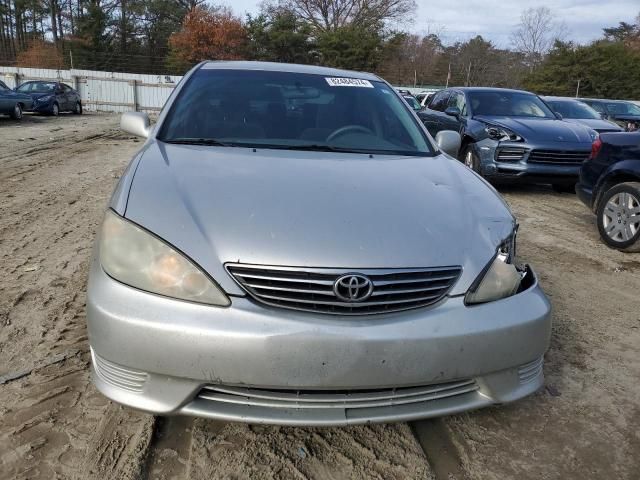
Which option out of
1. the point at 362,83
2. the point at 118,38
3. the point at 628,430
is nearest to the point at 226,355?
the point at 628,430

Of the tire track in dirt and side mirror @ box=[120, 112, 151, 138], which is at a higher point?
side mirror @ box=[120, 112, 151, 138]

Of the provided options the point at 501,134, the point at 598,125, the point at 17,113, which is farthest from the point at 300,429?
the point at 17,113

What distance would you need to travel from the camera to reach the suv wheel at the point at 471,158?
769 cm

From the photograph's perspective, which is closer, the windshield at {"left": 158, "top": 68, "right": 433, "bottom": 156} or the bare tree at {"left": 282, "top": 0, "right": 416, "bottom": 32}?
the windshield at {"left": 158, "top": 68, "right": 433, "bottom": 156}

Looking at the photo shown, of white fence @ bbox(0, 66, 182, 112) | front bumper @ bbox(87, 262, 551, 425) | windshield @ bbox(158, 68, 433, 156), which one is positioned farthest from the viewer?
white fence @ bbox(0, 66, 182, 112)

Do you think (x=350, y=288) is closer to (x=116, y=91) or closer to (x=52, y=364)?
(x=52, y=364)

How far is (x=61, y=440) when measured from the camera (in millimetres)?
2098

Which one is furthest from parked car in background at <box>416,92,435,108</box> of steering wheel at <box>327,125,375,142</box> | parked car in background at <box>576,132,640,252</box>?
steering wheel at <box>327,125,375,142</box>

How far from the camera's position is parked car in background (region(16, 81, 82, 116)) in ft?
64.9

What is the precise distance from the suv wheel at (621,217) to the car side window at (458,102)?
12.2ft

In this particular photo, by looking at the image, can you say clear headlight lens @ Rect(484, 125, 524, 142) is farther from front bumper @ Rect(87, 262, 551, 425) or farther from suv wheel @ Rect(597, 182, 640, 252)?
front bumper @ Rect(87, 262, 551, 425)

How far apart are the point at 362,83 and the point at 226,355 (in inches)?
94.2

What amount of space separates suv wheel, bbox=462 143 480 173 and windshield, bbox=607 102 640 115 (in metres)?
8.77

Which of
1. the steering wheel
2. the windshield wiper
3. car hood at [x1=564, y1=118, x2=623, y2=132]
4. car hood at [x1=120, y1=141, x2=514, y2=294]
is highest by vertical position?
the steering wheel
